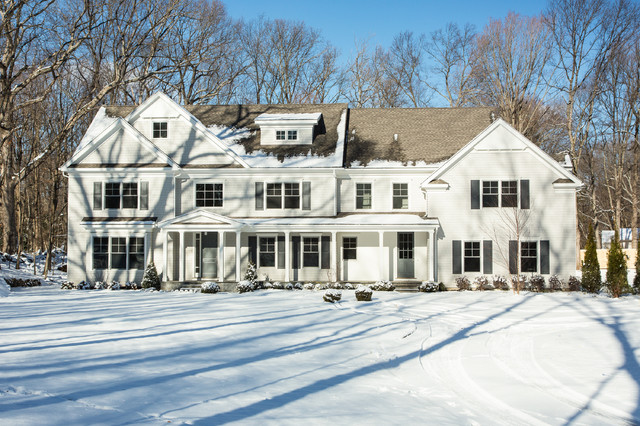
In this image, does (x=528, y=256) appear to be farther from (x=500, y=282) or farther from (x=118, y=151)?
(x=118, y=151)

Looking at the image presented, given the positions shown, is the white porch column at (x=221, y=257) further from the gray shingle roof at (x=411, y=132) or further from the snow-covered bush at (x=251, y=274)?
the gray shingle roof at (x=411, y=132)

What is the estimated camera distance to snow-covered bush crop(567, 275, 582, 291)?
2348cm

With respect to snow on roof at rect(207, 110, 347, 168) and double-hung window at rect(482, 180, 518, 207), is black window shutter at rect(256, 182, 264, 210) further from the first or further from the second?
double-hung window at rect(482, 180, 518, 207)

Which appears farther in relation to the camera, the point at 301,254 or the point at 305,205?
the point at 305,205

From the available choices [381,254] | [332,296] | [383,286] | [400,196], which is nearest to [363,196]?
[400,196]

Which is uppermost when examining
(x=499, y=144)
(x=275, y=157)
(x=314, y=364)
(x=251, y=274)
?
(x=499, y=144)

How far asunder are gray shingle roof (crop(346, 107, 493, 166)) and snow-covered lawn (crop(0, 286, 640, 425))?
387 inches

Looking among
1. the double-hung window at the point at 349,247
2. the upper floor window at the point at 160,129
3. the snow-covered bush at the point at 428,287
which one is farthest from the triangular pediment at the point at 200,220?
the snow-covered bush at the point at 428,287

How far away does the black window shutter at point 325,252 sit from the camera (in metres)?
25.6

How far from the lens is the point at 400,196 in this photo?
26047 millimetres

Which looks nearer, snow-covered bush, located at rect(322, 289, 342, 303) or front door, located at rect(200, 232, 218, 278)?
snow-covered bush, located at rect(322, 289, 342, 303)

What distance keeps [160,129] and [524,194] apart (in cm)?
1683

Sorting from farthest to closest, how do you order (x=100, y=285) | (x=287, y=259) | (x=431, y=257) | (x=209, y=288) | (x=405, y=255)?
(x=405, y=255)
(x=287, y=259)
(x=100, y=285)
(x=431, y=257)
(x=209, y=288)

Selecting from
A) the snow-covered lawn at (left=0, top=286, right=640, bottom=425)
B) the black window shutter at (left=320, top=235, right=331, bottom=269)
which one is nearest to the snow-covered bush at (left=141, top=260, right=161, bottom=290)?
Result: the snow-covered lawn at (left=0, top=286, right=640, bottom=425)
